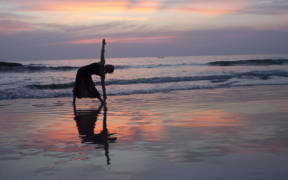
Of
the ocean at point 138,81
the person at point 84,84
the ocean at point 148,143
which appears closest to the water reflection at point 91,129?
the ocean at point 148,143

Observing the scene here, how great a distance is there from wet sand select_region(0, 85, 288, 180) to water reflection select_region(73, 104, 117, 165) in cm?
2

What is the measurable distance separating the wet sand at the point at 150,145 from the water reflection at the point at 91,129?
0.05ft

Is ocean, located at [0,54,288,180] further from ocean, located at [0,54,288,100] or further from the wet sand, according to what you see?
ocean, located at [0,54,288,100]

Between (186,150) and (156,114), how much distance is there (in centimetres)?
308

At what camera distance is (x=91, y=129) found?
19.3 feet

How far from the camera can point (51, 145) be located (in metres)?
4.67

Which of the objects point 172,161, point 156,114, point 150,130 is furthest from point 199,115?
point 172,161

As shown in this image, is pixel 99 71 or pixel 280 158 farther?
pixel 99 71

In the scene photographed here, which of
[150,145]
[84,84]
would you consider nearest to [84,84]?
[84,84]

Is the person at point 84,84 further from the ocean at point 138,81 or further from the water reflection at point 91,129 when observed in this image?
the ocean at point 138,81

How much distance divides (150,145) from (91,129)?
168 cm

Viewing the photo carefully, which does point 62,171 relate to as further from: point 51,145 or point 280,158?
point 280,158

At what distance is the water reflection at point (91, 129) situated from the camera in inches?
192

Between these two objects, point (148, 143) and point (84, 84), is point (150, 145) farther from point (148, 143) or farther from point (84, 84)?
point (84, 84)
